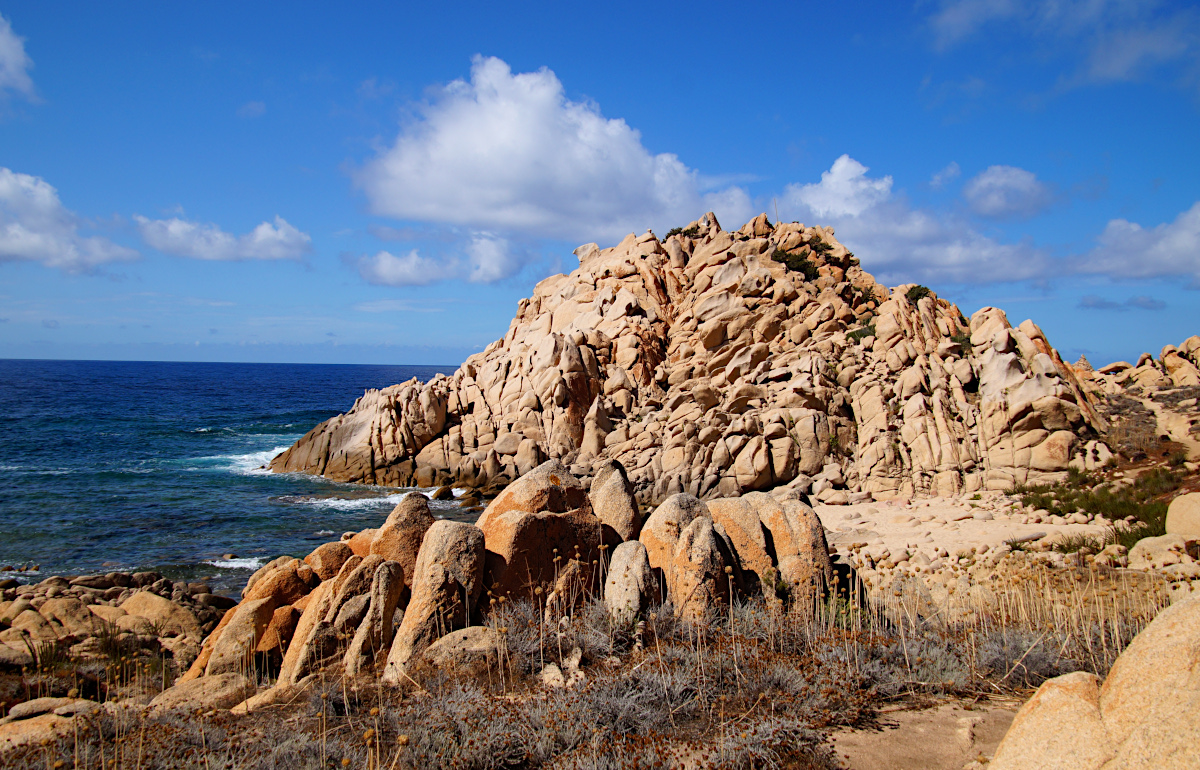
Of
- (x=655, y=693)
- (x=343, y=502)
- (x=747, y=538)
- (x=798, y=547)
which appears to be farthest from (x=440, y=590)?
(x=343, y=502)

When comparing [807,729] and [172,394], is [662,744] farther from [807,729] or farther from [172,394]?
[172,394]

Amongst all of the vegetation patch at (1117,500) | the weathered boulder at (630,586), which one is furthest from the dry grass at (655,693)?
the vegetation patch at (1117,500)

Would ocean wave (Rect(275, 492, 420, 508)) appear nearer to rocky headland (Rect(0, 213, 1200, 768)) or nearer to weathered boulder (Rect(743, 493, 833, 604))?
rocky headland (Rect(0, 213, 1200, 768))

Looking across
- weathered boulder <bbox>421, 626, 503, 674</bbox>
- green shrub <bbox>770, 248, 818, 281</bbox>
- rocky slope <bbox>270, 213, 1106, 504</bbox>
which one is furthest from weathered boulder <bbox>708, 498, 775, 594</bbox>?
green shrub <bbox>770, 248, 818, 281</bbox>

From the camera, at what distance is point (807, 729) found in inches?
217

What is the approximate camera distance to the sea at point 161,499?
20969mm

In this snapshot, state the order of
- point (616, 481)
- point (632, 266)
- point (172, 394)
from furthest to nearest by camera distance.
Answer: point (172, 394) < point (632, 266) < point (616, 481)

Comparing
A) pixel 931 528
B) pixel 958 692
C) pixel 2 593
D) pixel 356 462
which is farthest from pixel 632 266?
pixel 958 692

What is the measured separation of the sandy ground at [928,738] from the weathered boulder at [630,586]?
290 cm

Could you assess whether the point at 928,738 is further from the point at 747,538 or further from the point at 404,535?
the point at 404,535

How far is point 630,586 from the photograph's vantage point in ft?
27.0

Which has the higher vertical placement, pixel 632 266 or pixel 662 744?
pixel 632 266

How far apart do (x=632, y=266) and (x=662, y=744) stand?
1588 inches

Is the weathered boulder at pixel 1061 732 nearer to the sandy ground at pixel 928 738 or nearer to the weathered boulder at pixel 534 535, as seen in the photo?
the sandy ground at pixel 928 738
